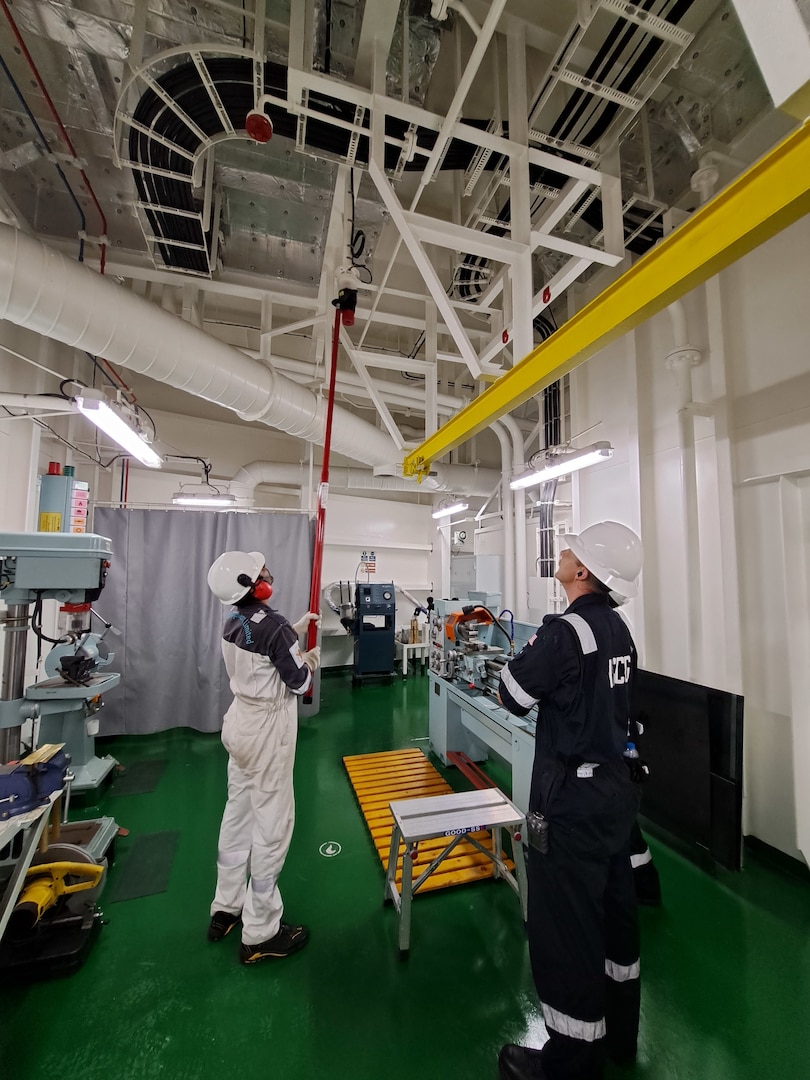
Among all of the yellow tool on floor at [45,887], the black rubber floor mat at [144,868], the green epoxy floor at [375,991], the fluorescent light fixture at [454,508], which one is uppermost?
the fluorescent light fixture at [454,508]

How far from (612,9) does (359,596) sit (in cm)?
560

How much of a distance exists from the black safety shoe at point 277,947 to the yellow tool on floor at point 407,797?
1.90 feet

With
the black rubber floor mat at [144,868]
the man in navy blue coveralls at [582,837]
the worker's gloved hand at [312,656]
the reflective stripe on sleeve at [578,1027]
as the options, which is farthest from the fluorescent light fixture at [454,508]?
the reflective stripe on sleeve at [578,1027]

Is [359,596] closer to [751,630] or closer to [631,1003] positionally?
[751,630]

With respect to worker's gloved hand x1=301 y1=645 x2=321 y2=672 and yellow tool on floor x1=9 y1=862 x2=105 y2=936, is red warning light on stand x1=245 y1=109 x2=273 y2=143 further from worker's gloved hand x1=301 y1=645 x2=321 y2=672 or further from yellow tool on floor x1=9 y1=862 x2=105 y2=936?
yellow tool on floor x1=9 y1=862 x2=105 y2=936

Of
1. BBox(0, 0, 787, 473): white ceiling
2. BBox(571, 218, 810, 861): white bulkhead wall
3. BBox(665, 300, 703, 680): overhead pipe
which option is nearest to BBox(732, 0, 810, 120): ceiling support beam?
BBox(0, 0, 787, 473): white ceiling

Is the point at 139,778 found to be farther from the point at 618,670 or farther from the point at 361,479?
the point at 361,479

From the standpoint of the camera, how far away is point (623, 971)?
1557 millimetres

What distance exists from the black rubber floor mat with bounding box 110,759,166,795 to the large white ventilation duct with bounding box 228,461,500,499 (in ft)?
10.8

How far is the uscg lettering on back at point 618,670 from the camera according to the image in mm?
1555

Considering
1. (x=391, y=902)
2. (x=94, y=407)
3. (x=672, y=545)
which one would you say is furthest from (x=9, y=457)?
(x=672, y=545)

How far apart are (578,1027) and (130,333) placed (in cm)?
383

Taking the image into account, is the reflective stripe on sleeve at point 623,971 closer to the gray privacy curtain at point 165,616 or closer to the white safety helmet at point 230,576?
the white safety helmet at point 230,576

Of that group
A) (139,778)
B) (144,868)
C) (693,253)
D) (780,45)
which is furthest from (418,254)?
(139,778)
